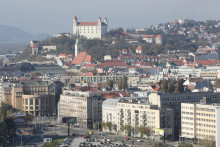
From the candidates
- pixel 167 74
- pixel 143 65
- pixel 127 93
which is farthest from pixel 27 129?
pixel 143 65

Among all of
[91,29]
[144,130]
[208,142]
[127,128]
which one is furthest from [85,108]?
[91,29]

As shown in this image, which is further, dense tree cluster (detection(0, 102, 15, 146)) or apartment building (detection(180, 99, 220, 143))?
dense tree cluster (detection(0, 102, 15, 146))

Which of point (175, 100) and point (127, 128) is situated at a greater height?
point (175, 100)

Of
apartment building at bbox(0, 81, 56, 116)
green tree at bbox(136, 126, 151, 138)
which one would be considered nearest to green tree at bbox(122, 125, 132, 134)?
green tree at bbox(136, 126, 151, 138)

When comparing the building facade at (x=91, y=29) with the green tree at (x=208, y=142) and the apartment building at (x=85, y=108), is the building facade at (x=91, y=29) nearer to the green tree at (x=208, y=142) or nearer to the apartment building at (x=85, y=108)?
the apartment building at (x=85, y=108)

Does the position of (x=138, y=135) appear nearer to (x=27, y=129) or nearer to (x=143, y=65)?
(x=27, y=129)

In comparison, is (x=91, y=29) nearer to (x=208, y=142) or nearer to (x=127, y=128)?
(x=127, y=128)

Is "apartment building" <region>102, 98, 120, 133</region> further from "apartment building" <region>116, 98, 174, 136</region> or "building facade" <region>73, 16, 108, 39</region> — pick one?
"building facade" <region>73, 16, 108, 39</region>

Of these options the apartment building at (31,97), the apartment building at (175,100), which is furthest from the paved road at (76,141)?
the apartment building at (31,97)
